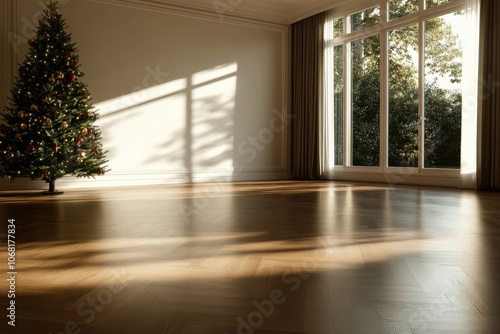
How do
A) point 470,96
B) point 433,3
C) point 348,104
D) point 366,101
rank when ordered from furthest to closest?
point 348,104 < point 366,101 < point 433,3 < point 470,96

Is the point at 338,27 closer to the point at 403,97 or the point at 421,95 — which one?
the point at 403,97

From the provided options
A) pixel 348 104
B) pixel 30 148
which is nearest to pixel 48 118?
pixel 30 148

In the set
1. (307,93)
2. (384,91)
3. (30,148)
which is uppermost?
(307,93)

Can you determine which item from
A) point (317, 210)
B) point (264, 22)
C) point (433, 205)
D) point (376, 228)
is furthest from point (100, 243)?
point (264, 22)

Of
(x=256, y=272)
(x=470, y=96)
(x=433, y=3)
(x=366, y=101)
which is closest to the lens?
(x=256, y=272)

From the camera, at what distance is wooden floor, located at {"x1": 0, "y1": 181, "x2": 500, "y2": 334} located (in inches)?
55.6

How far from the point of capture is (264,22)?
365 inches

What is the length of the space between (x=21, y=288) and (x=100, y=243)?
88cm

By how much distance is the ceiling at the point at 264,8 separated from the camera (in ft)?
27.6

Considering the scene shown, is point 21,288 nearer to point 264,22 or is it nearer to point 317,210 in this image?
point 317,210

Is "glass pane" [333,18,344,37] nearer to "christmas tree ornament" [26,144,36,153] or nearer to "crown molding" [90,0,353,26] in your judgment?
"crown molding" [90,0,353,26]

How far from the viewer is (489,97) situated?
20.4ft

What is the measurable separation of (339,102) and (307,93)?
0.76 meters

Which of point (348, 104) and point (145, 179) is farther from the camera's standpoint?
point (348, 104)
